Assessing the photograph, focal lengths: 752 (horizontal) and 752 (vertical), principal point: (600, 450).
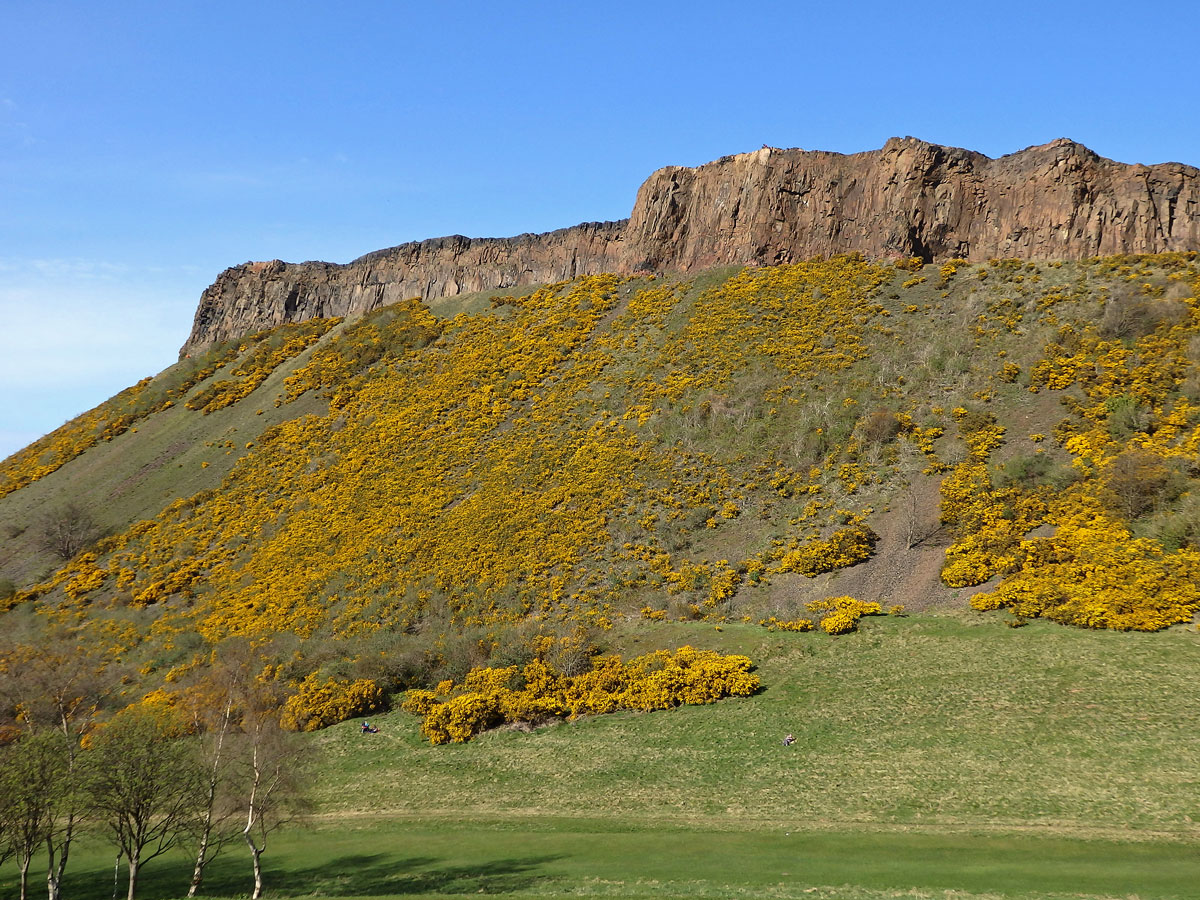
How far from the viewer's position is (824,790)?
79.8 feet

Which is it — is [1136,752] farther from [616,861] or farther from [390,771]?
[390,771]

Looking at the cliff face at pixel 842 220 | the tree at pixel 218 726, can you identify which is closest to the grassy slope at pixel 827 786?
the tree at pixel 218 726

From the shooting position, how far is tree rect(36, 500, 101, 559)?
6072 centimetres

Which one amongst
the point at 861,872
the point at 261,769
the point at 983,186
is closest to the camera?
the point at 861,872

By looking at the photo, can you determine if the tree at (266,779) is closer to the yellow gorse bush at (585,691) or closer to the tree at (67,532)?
the yellow gorse bush at (585,691)

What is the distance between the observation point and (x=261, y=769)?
21.8 m

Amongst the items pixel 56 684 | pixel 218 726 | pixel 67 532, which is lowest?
pixel 218 726

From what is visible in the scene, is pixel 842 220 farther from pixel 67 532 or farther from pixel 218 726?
pixel 67 532

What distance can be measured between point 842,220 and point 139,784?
70368 millimetres

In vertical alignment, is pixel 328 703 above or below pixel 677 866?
above

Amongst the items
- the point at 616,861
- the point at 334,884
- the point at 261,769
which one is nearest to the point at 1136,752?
the point at 616,861

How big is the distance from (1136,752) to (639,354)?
47693mm

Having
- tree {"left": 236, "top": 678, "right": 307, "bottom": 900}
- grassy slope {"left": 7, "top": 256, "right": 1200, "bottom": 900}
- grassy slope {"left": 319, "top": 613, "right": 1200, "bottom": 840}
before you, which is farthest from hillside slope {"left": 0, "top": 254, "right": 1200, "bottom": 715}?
tree {"left": 236, "top": 678, "right": 307, "bottom": 900}

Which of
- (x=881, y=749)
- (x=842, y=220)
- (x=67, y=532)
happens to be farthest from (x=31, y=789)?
(x=842, y=220)
